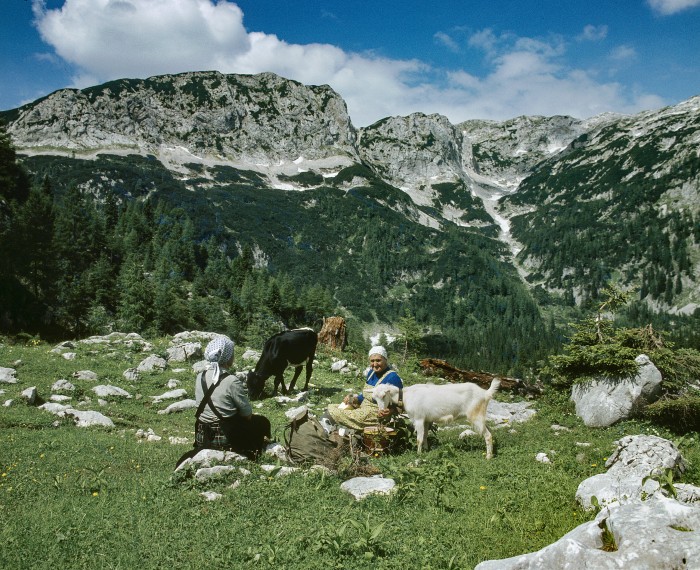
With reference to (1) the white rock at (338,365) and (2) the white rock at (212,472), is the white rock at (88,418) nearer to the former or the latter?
(2) the white rock at (212,472)

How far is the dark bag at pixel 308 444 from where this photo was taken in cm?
909

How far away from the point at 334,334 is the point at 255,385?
14.5 m

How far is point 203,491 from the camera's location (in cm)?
759

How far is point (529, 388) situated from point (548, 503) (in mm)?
14811

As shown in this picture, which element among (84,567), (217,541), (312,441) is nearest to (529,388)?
(312,441)

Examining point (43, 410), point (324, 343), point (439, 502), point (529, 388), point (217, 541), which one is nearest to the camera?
point (217, 541)

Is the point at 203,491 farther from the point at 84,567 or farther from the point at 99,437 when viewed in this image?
the point at 99,437

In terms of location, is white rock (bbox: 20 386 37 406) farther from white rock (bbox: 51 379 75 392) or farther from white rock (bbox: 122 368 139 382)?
white rock (bbox: 122 368 139 382)

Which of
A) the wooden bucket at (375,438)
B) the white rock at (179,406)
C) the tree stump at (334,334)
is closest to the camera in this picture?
the wooden bucket at (375,438)

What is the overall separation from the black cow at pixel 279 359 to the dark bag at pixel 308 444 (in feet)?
A: 26.0

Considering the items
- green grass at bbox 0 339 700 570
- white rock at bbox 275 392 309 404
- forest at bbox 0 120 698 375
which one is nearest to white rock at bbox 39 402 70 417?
green grass at bbox 0 339 700 570

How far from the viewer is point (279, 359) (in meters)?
17.4

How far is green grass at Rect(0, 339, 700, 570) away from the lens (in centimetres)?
550

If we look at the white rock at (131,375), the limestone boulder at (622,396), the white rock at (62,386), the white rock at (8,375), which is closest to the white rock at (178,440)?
the white rock at (62,386)
